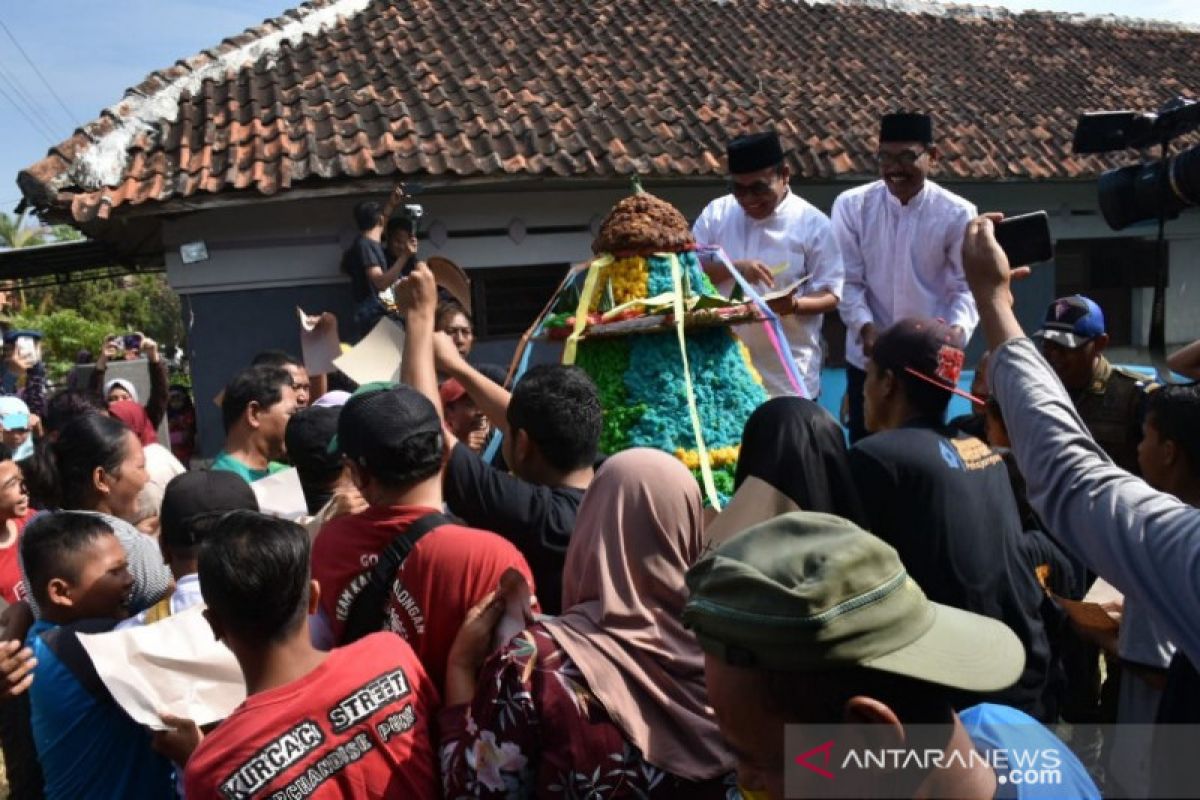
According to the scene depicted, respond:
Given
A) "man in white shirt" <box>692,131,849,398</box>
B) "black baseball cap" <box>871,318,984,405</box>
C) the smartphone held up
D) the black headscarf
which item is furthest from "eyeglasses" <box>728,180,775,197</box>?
the black headscarf

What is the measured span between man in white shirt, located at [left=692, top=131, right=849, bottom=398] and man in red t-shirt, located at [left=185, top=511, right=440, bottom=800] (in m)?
2.19

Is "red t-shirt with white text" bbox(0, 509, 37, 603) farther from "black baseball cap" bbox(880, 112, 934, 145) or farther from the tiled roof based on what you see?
the tiled roof

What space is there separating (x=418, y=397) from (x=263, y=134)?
6870mm

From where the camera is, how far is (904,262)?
4.17 metres

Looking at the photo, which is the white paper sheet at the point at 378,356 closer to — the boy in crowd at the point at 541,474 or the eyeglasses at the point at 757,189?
the boy in crowd at the point at 541,474

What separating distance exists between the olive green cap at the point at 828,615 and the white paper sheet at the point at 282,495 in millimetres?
2019

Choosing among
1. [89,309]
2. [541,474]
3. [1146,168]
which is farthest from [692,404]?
[89,309]

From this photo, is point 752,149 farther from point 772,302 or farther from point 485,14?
point 485,14

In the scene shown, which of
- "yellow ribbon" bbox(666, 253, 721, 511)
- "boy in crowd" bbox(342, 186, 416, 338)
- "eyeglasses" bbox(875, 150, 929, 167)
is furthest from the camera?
"boy in crowd" bbox(342, 186, 416, 338)

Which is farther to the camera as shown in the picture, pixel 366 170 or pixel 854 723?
pixel 366 170

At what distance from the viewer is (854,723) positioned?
3.59 feet

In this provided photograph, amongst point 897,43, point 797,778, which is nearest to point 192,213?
point 797,778

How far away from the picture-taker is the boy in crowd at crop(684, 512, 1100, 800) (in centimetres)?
109

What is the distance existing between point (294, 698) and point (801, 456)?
1.09 metres
